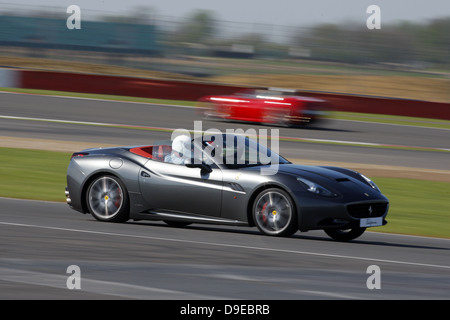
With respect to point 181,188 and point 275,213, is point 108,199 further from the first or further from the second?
point 275,213

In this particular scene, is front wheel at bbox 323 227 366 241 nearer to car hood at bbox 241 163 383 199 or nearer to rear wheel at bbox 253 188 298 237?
car hood at bbox 241 163 383 199

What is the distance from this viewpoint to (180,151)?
33.0ft

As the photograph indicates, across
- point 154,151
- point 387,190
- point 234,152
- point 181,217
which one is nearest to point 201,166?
point 234,152

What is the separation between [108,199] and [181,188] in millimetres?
1039

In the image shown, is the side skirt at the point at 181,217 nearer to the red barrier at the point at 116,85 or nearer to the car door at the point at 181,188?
the car door at the point at 181,188

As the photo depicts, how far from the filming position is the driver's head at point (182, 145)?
1003cm

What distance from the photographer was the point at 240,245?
8820 millimetres

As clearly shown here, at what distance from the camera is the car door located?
9.64 m

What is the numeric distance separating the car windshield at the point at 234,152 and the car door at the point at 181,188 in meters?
0.21

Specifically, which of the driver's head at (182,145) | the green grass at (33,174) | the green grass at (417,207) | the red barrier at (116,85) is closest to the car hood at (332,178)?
the driver's head at (182,145)

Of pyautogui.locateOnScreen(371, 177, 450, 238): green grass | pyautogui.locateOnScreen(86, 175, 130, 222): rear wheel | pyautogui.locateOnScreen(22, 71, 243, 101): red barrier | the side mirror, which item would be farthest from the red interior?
pyautogui.locateOnScreen(22, 71, 243, 101): red barrier

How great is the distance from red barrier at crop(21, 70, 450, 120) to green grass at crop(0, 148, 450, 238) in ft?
44.4

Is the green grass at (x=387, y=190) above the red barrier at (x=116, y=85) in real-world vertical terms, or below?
below

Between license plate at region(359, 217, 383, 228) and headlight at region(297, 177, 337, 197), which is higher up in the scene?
headlight at region(297, 177, 337, 197)
